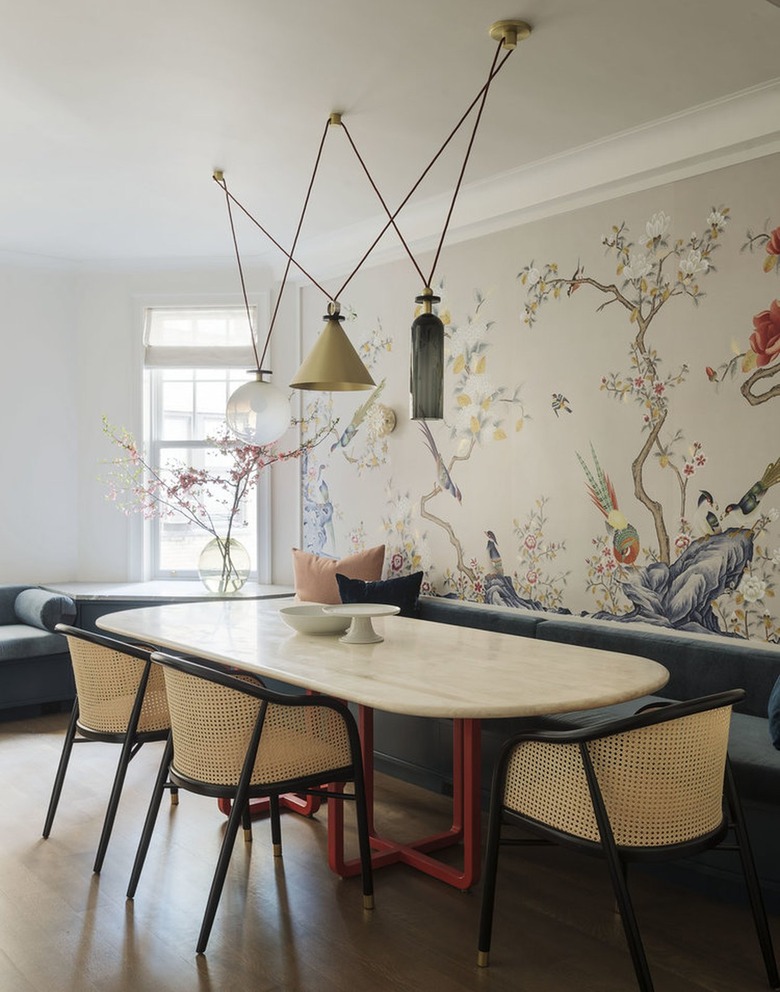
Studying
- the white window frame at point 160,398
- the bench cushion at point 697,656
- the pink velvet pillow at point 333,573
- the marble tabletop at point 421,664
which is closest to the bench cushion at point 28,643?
the white window frame at point 160,398

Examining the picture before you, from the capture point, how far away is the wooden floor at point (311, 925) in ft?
7.96

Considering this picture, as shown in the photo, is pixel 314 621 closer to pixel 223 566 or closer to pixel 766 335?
pixel 766 335

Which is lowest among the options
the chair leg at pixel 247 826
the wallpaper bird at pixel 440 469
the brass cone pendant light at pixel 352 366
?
the chair leg at pixel 247 826

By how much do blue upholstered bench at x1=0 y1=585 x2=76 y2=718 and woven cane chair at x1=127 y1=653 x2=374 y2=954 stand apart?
2665mm

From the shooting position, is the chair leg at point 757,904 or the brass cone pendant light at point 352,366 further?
the brass cone pendant light at point 352,366

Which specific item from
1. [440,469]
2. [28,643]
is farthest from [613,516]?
[28,643]

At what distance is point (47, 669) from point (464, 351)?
9.43 ft

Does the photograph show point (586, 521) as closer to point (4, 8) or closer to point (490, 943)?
point (490, 943)

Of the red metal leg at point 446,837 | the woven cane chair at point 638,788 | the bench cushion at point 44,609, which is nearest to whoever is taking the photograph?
the woven cane chair at point 638,788

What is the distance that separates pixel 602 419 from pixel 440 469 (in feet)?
3.51

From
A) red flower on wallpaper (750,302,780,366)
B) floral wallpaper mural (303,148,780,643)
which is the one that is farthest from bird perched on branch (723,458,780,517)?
red flower on wallpaper (750,302,780,366)

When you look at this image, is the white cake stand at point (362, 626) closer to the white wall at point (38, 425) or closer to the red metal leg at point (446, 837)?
the red metal leg at point (446, 837)

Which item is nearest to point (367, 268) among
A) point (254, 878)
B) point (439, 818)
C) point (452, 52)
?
point (452, 52)

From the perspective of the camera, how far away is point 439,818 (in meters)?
3.65
